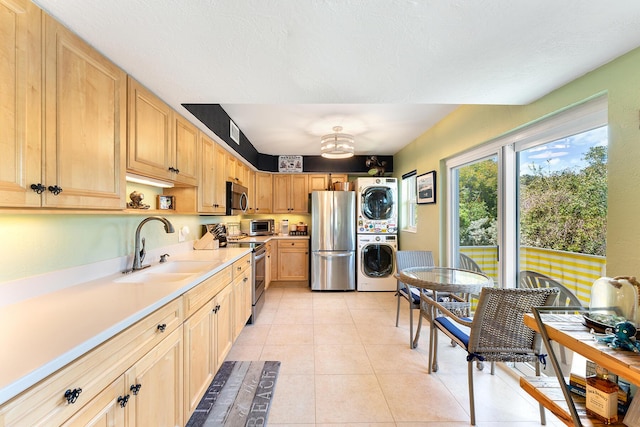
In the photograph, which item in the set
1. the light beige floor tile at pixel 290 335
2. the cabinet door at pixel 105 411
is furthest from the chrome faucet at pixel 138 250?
the light beige floor tile at pixel 290 335

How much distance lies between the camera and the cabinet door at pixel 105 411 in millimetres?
780

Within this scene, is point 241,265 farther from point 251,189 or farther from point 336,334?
point 251,189

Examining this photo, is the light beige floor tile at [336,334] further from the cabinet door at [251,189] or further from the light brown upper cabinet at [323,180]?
the light brown upper cabinet at [323,180]

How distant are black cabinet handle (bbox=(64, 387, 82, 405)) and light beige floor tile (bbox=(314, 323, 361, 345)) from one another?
205 cm

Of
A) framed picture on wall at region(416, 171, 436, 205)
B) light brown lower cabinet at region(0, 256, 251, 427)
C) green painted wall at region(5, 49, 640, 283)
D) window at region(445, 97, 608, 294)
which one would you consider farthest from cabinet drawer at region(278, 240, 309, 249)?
green painted wall at region(5, 49, 640, 283)

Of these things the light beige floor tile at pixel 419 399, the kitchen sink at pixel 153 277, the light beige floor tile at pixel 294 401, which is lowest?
the light beige floor tile at pixel 419 399

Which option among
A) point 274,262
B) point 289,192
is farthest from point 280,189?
point 274,262

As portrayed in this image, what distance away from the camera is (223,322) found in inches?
79.5

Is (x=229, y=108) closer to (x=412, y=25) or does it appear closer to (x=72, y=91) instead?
(x=72, y=91)

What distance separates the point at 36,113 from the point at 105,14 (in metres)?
0.51

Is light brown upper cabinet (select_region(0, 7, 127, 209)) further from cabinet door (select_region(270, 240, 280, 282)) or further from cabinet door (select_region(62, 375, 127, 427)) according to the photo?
cabinet door (select_region(270, 240, 280, 282))

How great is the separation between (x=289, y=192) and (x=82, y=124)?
3.80 meters

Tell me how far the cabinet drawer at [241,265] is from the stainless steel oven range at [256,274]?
16 cm

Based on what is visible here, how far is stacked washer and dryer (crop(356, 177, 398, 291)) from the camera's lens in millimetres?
4281
